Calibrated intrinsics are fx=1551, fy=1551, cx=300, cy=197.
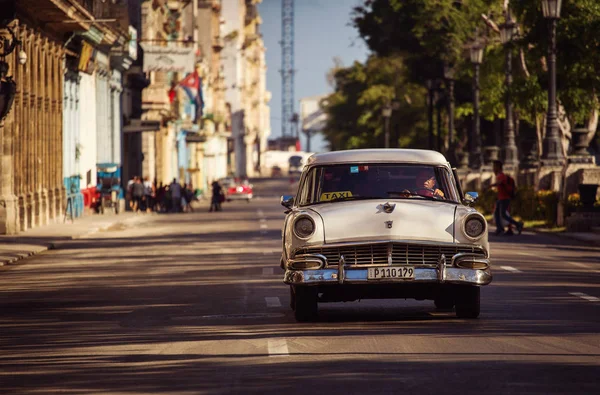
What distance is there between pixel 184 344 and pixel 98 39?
44371mm

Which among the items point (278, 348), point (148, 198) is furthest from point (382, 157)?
point (148, 198)

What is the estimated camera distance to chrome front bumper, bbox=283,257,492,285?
1441 cm

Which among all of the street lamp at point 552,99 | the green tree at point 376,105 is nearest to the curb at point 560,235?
the street lamp at point 552,99

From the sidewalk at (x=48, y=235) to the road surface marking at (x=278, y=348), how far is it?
15209mm

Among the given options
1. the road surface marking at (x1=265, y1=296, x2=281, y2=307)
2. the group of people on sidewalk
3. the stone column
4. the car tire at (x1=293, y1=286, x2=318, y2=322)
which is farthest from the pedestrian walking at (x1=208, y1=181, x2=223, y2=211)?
the car tire at (x1=293, y1=286, x2=318, y2=322)

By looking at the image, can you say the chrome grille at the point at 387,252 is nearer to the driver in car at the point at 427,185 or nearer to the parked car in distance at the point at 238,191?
the driver in car at the point at 427,185

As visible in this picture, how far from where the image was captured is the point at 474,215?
1480 cm

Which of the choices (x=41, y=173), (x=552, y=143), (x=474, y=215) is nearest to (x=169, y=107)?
(x=41, y=173)

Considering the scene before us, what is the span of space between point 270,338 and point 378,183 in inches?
109

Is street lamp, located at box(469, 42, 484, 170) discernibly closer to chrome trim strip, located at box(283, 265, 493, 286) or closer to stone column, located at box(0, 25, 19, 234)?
stone column, located at box(0, 25, 19, 234)

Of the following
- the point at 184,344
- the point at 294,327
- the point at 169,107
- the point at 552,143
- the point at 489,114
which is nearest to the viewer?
the point at 184,344

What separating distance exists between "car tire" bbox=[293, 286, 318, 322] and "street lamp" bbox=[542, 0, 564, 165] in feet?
81.5

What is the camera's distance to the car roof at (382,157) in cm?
1590

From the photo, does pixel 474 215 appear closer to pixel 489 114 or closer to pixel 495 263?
pixel 495 263
